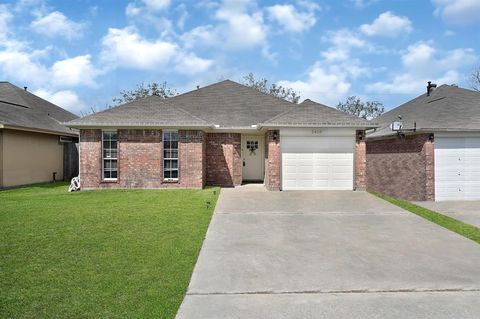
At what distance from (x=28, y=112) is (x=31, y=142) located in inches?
98.1

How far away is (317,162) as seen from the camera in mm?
14797

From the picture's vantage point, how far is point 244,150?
18016 millimetres

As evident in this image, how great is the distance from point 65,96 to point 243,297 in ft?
159

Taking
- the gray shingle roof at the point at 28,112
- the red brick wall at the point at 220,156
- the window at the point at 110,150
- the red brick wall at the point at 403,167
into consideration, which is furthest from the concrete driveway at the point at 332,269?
the gray shingle roof at the point at 28,112

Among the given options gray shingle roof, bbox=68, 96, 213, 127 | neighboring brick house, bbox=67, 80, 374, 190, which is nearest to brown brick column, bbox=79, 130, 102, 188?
neighboring brick house, bbox=67, 80, 374, 190

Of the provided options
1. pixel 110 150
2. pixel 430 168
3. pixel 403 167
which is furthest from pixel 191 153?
pixel 430 168

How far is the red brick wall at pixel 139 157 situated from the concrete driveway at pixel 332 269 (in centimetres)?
593

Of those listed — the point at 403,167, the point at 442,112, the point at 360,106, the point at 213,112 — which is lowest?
the point at 403,167

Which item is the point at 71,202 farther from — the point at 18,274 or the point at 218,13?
the point at 218,13

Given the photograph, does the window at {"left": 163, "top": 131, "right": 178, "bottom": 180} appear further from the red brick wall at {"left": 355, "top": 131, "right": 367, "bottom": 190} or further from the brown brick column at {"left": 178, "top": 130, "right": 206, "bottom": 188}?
the red brick wall at {"left": 355, "top": 131, "right": 367, "bottom": 190}

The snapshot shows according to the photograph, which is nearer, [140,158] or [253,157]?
[140,158]

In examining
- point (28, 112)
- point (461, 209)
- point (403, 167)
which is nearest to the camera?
point (461, 209)

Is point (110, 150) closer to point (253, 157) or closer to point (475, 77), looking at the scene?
point (253, 157)

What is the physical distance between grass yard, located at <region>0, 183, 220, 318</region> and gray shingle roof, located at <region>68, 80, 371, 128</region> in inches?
184
